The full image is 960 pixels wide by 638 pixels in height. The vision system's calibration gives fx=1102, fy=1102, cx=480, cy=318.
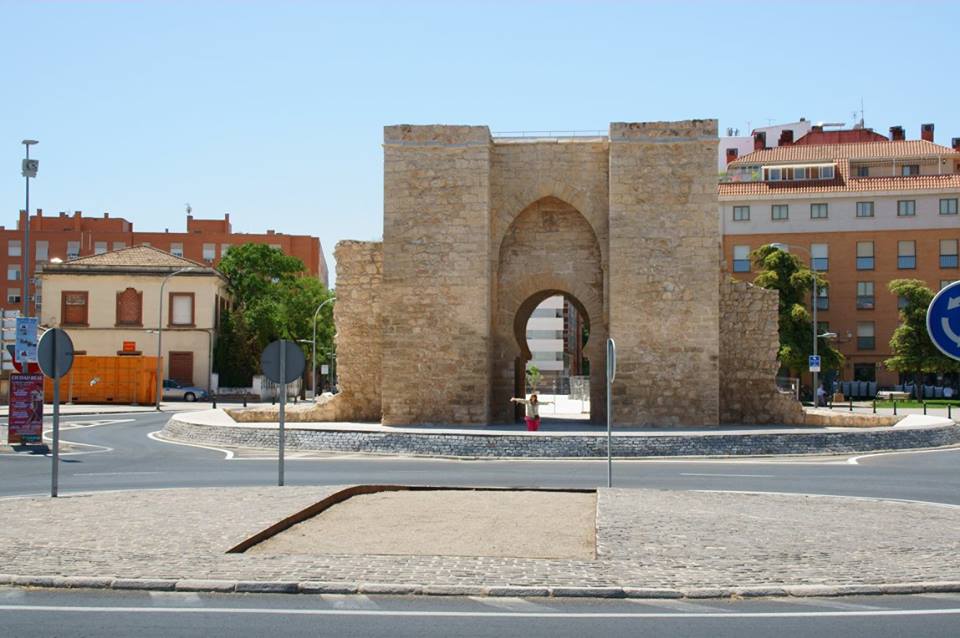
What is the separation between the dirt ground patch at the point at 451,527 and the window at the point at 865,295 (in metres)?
52.9

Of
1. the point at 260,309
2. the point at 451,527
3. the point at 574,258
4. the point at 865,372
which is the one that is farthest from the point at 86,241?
the point at 451,527

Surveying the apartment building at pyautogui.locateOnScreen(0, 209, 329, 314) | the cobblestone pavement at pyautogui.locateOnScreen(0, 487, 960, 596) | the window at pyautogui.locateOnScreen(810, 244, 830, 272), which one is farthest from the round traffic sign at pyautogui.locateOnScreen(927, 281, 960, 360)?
the apartment building at pyautogui.locateOnScreen(0, 209, 329, 314)

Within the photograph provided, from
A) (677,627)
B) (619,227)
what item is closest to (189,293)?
(619,227)

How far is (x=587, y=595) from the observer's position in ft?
27.5

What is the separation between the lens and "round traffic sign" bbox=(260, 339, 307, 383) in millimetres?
14656

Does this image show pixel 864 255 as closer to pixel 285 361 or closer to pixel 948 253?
pixel 948 253

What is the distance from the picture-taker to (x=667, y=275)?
1134 inches

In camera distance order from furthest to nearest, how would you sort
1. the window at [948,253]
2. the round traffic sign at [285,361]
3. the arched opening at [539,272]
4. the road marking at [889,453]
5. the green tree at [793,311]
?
the window at [948,253]
the green tree at [793,311]
the arched opening at [539,272]
the road marking at [889,453]
the round traffic sign at [285,361]

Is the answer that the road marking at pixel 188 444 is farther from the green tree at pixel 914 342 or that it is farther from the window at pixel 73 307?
the green tree at pixel 914 342

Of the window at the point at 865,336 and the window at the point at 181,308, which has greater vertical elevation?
the window at the point at 181,308

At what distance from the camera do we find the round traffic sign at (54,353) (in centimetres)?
1379

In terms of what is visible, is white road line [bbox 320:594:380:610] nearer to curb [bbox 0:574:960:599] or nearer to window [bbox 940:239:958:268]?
curb [bbox 0:574:960:599]

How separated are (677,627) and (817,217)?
195ft

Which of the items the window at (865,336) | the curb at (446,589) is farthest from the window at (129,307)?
the curb at (446,589)
